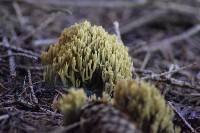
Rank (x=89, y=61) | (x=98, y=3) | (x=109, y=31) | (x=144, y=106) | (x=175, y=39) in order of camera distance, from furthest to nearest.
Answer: (x=98, y=3), (x=175, y=39), (x=109, y=31), (x=89, y=61), (x=144, y=106)

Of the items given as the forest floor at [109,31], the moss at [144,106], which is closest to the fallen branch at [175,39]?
the forest floor at [109,31]

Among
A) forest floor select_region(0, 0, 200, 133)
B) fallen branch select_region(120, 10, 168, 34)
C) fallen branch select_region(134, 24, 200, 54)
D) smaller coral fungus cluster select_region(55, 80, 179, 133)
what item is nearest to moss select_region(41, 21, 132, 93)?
forest floor select_region(0, 0, 200, 133)

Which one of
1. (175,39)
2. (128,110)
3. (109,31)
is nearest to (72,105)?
(128,110)

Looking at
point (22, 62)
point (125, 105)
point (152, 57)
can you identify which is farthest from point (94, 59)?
point (152, 57)

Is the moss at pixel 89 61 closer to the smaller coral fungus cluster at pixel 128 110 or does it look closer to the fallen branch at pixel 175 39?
the smaller coral fungus cluster at pixel 128 110

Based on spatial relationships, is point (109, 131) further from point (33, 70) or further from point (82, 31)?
point (33, 70)

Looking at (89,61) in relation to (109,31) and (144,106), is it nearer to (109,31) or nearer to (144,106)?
(144,106)
